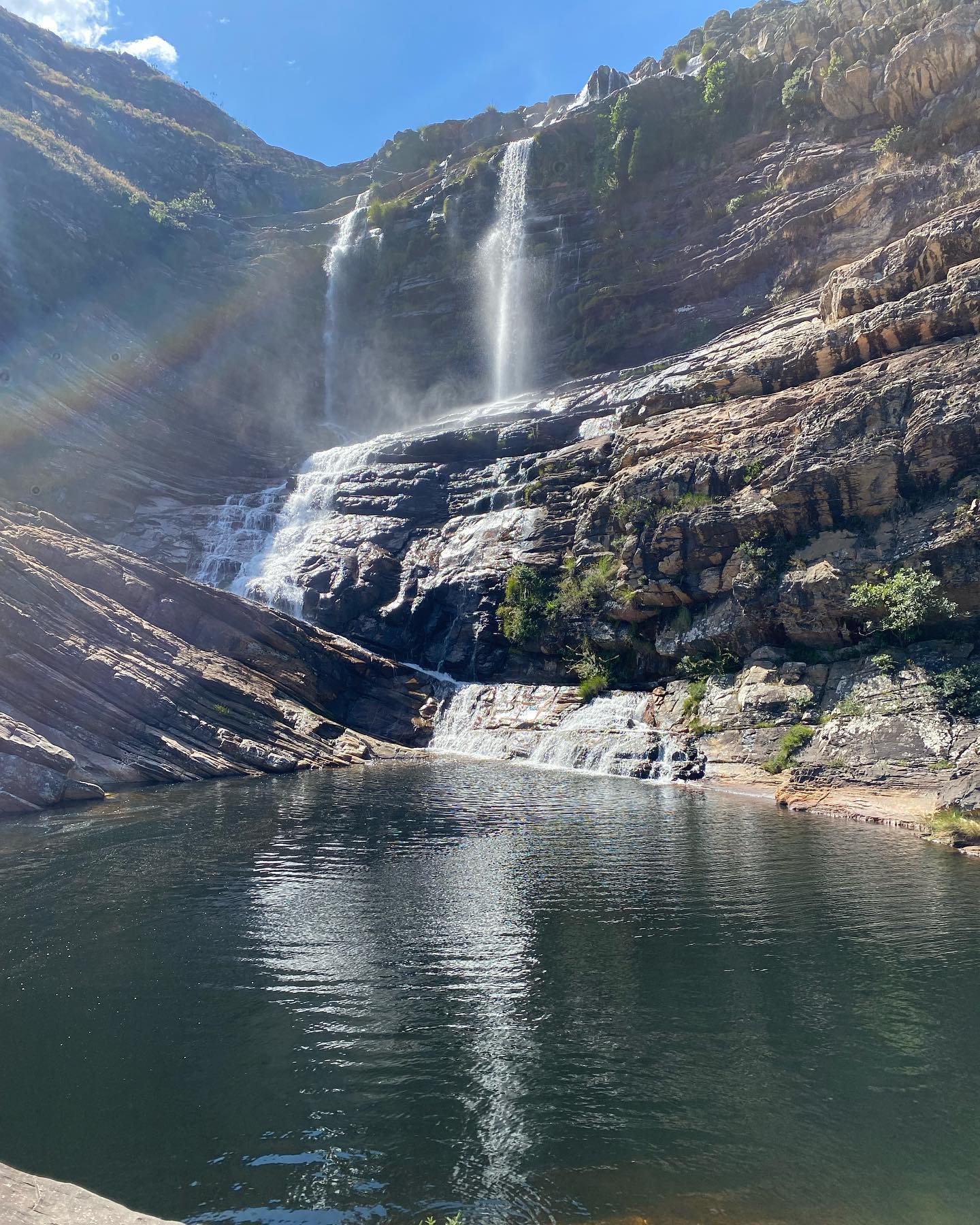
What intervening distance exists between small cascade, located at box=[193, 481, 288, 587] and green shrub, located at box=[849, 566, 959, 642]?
34.3m

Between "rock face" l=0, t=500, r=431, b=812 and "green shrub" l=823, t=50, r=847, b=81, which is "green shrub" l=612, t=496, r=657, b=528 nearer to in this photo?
"rock face" l=0, t=500, r=431, b=812

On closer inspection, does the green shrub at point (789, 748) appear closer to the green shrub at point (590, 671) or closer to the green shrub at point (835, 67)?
the green shrub at point (590, 671)

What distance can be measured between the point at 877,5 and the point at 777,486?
39.5 metres

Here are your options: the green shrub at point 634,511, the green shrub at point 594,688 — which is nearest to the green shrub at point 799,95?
the green shrub at point 634,511

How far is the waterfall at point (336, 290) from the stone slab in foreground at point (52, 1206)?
69.3 meters

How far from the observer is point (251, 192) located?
288ft

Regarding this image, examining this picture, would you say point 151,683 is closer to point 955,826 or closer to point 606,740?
point 606,740

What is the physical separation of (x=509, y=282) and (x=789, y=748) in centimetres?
4892

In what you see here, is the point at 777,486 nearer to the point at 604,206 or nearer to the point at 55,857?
the point at 55,857

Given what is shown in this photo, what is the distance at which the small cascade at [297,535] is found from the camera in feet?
150

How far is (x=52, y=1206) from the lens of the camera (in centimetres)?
505

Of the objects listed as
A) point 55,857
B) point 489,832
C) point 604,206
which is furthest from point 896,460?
point 604,206

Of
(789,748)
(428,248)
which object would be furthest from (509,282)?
(789,748)

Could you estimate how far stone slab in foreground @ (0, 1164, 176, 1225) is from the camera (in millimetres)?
4863
